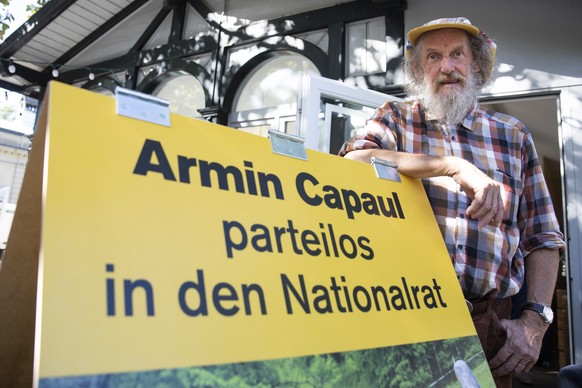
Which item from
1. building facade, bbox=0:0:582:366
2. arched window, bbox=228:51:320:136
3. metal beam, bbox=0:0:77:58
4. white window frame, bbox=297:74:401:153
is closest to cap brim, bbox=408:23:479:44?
white window frame, bbox=297:74:401:153

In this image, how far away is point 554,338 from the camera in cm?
560

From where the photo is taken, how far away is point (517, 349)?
3.77 ft

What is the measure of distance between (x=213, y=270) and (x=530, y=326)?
3.30 feet

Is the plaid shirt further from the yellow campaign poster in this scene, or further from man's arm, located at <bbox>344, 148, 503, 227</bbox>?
the yellow campaign poster

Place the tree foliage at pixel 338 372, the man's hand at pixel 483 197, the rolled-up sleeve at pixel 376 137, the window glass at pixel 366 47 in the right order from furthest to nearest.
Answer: the window glass at pixel 366 47
the rolled-up sleeve at pixel 376 137
the man's hand at pixel 483 197
the tree foliage at pixel 338 372

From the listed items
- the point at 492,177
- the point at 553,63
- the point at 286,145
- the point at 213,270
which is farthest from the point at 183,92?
the point at 213,270

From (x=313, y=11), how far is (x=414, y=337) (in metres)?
4.27

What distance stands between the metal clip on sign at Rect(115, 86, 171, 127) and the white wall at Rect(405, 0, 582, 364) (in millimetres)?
3382

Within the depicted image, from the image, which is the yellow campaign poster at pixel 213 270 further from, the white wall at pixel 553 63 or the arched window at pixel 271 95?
the arched window at pixel 271 95

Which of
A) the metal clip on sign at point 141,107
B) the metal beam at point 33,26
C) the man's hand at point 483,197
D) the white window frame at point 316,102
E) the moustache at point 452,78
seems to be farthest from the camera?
the metal beam at point 33,26

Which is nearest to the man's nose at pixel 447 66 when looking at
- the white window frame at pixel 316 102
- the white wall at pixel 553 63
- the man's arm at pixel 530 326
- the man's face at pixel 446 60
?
the man's face at pixel 446 60

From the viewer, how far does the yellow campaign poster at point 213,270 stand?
1.80 feet

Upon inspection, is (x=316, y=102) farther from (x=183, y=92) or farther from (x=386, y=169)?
(x=183, y=92)

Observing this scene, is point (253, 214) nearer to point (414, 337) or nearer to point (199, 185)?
point (199, 185)
